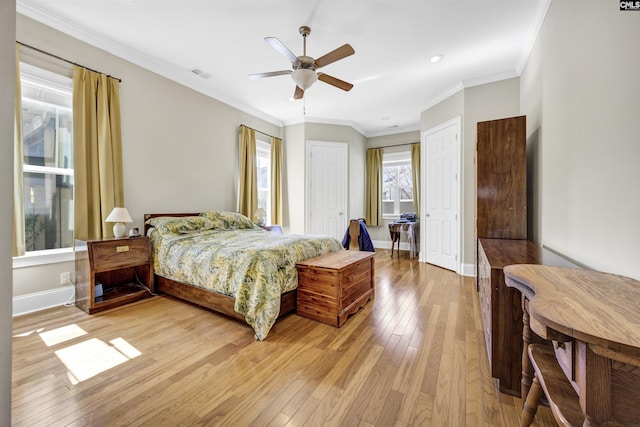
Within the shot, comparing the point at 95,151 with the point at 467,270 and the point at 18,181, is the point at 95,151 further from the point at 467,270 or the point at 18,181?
the point at 467,270

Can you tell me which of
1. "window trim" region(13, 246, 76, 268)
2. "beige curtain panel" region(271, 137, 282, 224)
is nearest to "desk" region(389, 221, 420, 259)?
"beige curtain panel" region(271, 137, 282, 224)

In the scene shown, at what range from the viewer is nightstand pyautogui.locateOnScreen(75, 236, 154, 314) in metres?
2.44

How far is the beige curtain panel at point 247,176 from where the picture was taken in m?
4.47

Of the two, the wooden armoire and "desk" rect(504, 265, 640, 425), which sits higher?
the wooden armoire

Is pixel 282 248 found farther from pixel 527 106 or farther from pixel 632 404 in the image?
pixel 527 106

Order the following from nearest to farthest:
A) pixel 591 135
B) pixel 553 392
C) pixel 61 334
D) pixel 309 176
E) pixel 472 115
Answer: pixel 553 392
pixel 591 135
pixel 61 334
pixel 472 115
pixel 309 176

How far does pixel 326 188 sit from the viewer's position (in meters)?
5.50

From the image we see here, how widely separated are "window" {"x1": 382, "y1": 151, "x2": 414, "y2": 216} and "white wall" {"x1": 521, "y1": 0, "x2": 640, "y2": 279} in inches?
151

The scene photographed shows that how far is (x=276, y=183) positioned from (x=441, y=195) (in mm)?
3166

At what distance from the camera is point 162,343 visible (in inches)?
76.0

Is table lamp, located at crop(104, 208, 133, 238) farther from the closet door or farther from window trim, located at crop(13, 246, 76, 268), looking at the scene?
the closet door

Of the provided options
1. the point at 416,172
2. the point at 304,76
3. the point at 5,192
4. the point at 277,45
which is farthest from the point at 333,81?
the point at 416,172

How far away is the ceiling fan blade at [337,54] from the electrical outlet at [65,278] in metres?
3.38

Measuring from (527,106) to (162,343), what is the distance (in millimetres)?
4407
